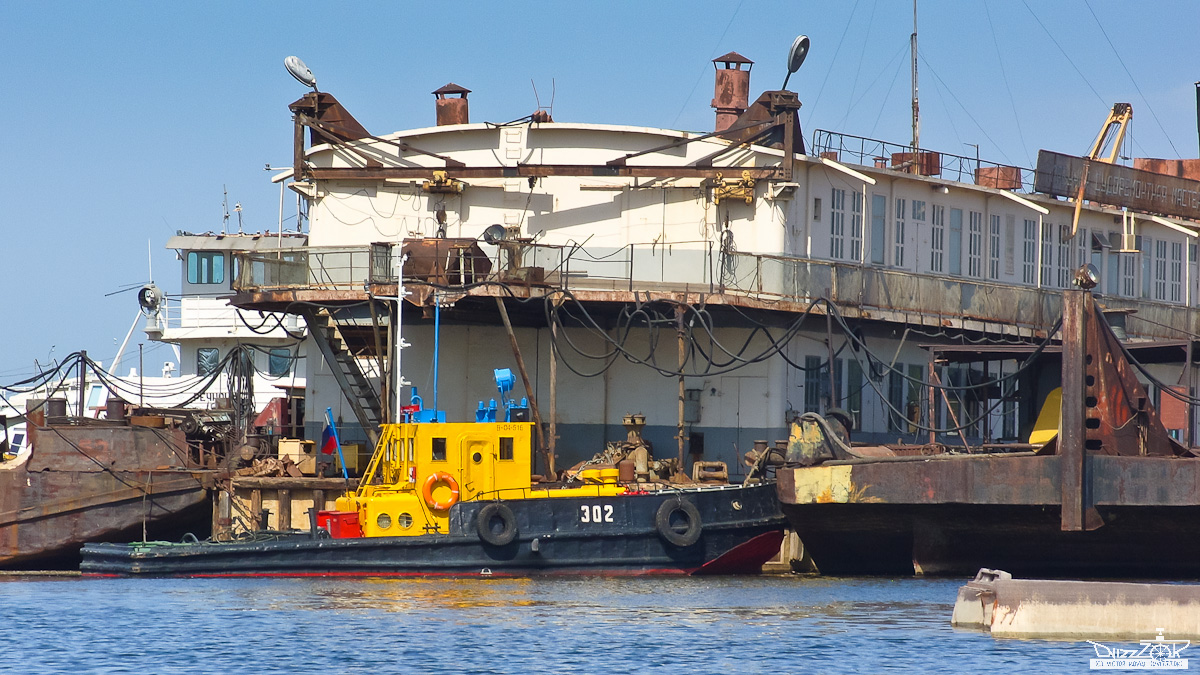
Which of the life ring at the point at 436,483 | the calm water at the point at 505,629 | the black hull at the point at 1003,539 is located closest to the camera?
the calm water at the point at 505,629

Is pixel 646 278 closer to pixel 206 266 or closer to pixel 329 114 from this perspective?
pixel 329 114

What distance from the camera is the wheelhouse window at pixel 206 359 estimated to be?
159ft

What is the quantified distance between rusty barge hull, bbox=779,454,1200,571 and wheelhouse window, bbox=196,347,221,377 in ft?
73.6

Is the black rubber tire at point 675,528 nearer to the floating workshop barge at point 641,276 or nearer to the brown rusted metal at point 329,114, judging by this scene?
the floating workshop barge at point 641,276

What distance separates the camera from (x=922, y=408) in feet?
124

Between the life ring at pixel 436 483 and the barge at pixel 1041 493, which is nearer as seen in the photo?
the barge at pixel 1041 493

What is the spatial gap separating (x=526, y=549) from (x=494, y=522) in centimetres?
68

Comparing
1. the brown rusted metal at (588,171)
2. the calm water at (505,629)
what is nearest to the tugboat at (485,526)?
the calm water at (505,629)

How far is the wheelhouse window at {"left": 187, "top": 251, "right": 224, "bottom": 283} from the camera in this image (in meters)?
50.8

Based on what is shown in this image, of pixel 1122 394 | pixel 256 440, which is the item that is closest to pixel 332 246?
pixel 256 440

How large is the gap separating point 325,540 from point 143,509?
6.37 metres

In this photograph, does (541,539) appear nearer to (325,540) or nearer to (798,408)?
(325,540)

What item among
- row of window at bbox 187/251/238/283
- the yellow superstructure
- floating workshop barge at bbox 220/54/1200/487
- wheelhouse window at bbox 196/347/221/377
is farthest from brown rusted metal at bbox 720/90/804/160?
row of window at bbox 187/251/238/283

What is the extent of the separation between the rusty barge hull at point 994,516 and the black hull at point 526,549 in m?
1.41
